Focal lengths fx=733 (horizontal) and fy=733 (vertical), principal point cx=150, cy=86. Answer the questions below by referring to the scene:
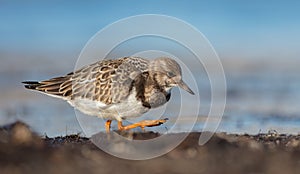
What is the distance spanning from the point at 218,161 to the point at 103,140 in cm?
183

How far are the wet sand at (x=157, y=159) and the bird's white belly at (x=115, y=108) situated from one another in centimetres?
139

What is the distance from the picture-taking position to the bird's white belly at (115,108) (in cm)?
1016

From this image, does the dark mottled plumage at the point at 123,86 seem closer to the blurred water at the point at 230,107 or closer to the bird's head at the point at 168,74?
the bird's head at the point at 168,74

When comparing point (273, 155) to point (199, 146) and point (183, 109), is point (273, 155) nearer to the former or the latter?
point (199, 146)

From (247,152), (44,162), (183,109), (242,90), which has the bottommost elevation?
(44,162)

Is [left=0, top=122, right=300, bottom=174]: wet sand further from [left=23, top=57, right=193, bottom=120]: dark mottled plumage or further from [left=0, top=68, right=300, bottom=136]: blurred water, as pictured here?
[left=0, top=68, right=300, bottom=136]: blurred water

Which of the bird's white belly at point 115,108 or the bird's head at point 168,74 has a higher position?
the bird's head at point 168,74

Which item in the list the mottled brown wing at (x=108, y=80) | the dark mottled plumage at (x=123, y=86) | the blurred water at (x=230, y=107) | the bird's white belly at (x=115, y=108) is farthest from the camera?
the blurred water at (x=230, y=107)

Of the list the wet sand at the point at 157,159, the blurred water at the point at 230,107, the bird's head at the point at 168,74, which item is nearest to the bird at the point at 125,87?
the bird's head at the point at 168,74

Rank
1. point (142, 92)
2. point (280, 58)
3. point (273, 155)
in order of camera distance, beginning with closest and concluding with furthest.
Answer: point (273, 155) → point (142, 92) → point (280, 58)

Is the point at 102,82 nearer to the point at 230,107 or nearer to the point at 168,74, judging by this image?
the point at 168,74

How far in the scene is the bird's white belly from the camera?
33.3 feet

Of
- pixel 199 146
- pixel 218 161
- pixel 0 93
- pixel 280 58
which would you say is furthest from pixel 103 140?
pixel 280 58

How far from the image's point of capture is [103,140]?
9023 mm
